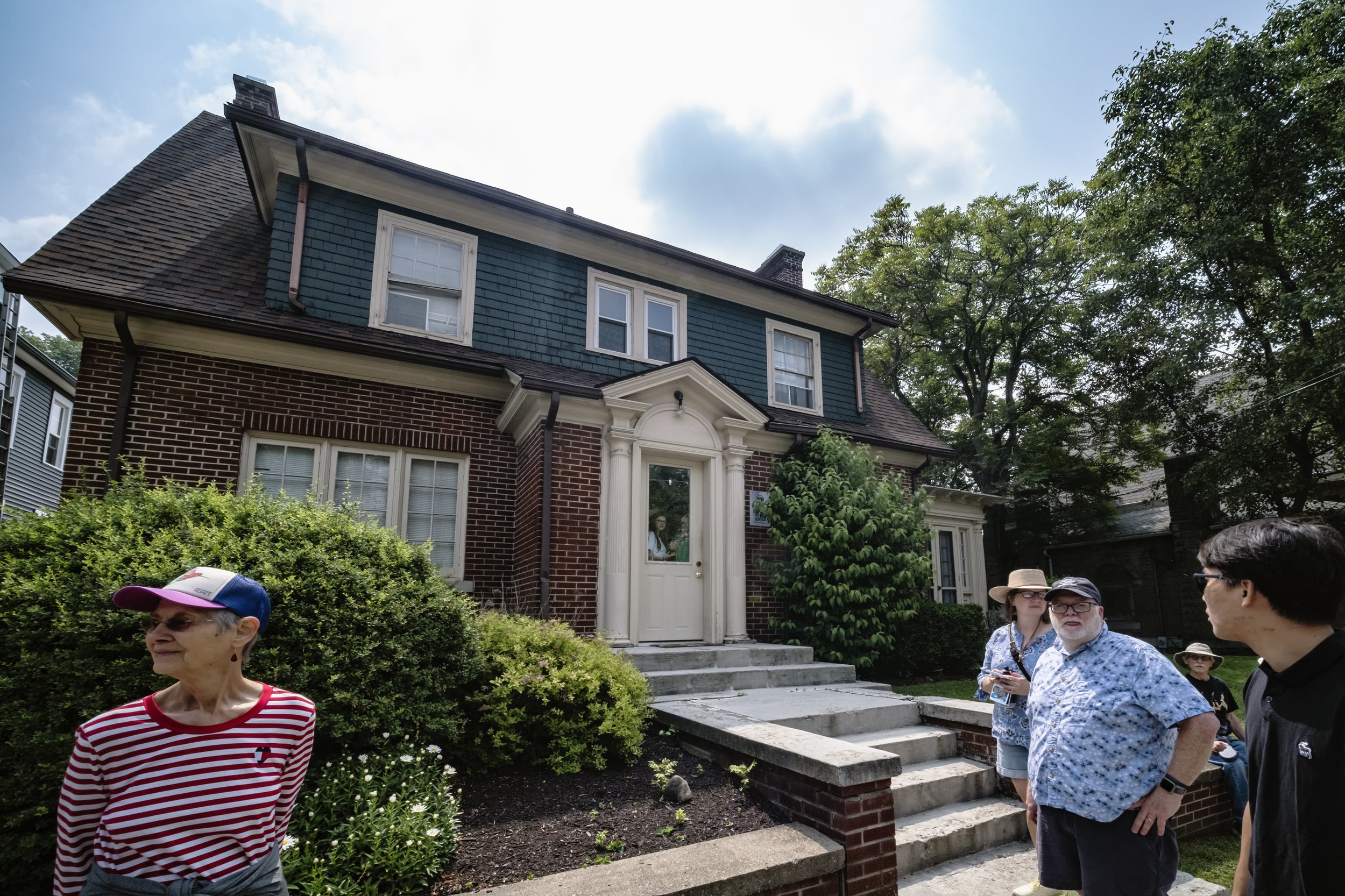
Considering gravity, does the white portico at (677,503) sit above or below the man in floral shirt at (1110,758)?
above

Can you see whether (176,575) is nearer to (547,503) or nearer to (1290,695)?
(547,503)

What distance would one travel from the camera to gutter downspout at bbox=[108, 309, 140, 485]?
6449 millimetres

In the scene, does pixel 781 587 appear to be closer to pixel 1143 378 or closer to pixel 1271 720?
pixel 1271 720

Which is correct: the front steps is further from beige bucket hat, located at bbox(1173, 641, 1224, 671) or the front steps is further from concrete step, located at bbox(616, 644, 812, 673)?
beige bucket hat, located at bbox(1173, 641, 1224, 671)

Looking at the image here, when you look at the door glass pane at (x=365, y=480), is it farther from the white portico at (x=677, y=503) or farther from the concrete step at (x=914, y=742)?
the concrete step at (x=914, y=742)

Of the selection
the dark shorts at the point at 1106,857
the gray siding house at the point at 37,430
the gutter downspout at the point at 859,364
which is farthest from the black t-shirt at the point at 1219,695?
the gray siding house at the point at 37,430

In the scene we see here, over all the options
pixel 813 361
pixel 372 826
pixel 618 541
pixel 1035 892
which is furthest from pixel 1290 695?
pixel 813 361

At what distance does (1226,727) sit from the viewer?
201 inches

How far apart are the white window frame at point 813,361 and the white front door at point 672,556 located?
2860 millimetres

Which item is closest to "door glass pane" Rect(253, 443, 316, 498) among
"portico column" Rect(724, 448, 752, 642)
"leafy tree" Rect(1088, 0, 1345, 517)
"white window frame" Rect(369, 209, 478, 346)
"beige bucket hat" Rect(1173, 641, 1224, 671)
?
"white window frame" Rect(369, 209, 478, 346)

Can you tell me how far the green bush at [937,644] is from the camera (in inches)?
363

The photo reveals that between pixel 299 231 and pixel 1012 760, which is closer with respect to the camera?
pixel 1012 760

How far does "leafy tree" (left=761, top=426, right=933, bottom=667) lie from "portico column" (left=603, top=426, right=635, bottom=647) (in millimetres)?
2236

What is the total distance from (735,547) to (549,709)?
459 centimetres
